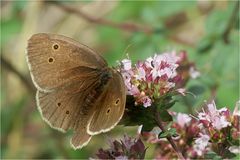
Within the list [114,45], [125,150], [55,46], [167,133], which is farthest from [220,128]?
[114,45]

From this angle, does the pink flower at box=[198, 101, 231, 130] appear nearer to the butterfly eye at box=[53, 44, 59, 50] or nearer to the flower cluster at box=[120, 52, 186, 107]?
the flower cluster at box=[120, 52, 186, 107]

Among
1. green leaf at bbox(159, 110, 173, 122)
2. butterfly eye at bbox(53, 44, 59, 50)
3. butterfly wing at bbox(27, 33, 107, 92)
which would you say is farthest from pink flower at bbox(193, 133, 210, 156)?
butterfly eye at bbox(53, 44, 59, 50)

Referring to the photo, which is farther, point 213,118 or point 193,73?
point 193,73

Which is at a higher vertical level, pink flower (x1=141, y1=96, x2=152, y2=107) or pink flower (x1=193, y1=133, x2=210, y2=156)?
pink flower (x1=141, y1=96, x2=152, y2=107)

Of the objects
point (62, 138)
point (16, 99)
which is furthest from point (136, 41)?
point (16, 99)

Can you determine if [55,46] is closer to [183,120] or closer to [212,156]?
[183,120]

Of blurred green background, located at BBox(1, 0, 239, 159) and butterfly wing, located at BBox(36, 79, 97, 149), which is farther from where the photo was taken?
blurred green background, located at BBox(1, 0, 239, 159)

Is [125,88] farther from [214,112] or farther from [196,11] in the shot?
[196,11]
